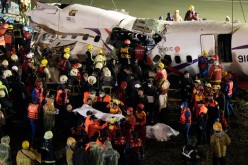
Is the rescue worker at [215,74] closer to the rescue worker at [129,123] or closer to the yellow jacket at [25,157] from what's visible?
the rescue worker at [129,123]

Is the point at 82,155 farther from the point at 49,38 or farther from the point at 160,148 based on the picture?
the point at 49,38

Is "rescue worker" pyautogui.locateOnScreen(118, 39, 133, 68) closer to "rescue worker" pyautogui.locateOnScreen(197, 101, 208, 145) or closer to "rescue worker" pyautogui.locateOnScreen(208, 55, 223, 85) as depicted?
"rescue worker" pyautogui.locateOnScreen(208, 55, 223, 85)

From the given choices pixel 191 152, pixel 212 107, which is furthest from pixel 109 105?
pixel 191 152

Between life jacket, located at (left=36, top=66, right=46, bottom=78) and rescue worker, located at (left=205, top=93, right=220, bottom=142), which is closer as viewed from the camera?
rescue worker, located at (left=205, top=93, right=220, bottom=142)

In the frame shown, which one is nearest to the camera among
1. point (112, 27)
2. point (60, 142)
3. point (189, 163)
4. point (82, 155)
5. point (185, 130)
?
point (82, 155)

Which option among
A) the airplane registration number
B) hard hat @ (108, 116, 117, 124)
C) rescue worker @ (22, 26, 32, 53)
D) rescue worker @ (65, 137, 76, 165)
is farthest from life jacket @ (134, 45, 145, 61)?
rescue worker @ (65, 137, 76, 165)

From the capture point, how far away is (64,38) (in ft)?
61.4

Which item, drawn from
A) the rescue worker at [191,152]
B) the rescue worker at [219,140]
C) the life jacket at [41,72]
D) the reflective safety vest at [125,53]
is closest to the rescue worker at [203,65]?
the reflective safety vest at [125,53]

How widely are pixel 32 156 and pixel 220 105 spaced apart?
6.11 m

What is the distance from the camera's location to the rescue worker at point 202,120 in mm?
12719

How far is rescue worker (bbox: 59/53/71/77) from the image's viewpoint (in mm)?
16098

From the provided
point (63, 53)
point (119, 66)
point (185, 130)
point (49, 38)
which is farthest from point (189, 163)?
point (49, 38)

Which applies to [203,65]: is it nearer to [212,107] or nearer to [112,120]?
[212,107]

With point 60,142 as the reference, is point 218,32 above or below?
above
